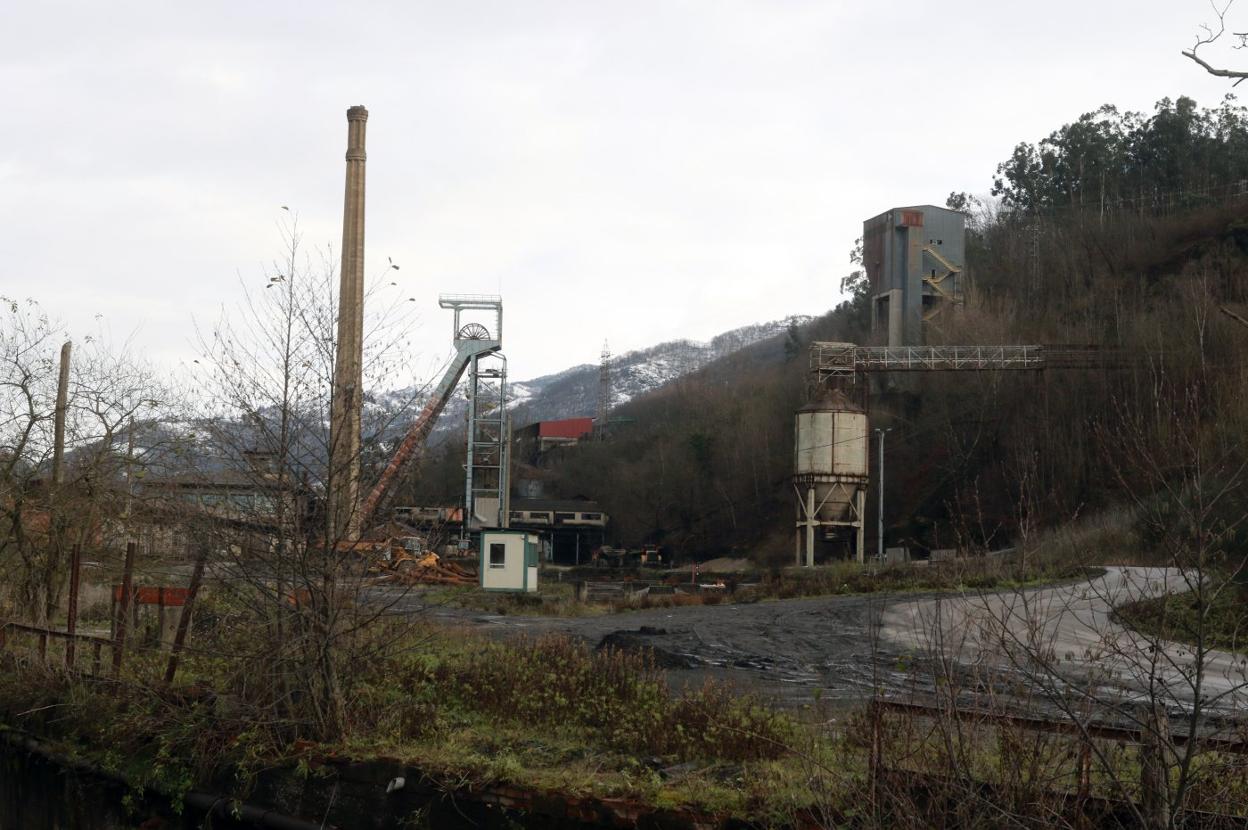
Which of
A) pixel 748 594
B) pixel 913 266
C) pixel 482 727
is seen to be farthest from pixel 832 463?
pixel 482 727

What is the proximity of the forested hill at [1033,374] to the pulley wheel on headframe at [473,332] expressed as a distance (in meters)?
17.4

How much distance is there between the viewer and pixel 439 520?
10820mm

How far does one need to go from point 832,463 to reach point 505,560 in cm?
1330

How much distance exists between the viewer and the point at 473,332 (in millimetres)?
56062

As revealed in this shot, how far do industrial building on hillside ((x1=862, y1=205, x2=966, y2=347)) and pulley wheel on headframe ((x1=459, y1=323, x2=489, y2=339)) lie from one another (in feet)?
64.3

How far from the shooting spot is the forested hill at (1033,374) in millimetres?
44812

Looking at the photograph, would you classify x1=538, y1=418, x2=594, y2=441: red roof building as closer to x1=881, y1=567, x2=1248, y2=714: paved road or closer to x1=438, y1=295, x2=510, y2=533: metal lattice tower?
x1=438, y1=295, x2=510, y2=533: metal lattice tower

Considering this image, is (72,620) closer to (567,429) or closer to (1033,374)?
(1033,374)

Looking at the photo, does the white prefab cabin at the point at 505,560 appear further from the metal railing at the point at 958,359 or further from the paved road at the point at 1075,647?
the paved road at the point at 1075,647

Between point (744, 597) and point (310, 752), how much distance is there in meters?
22.8

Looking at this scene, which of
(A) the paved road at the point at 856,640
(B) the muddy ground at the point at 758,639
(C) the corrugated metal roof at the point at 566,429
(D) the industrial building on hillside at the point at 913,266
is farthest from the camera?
(C) the corrugated metal roof at the point at 566,429

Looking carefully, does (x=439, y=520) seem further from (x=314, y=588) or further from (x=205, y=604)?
(x=205, y=604)

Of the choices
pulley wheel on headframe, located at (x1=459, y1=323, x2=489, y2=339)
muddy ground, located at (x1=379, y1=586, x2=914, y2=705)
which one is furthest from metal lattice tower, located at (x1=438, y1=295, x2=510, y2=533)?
muddy ground, located at (x1=379, y1=586, x2=914, y2=705)

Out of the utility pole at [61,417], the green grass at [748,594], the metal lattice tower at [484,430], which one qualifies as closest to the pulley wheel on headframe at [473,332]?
the metal lattice tower at [484,430]
